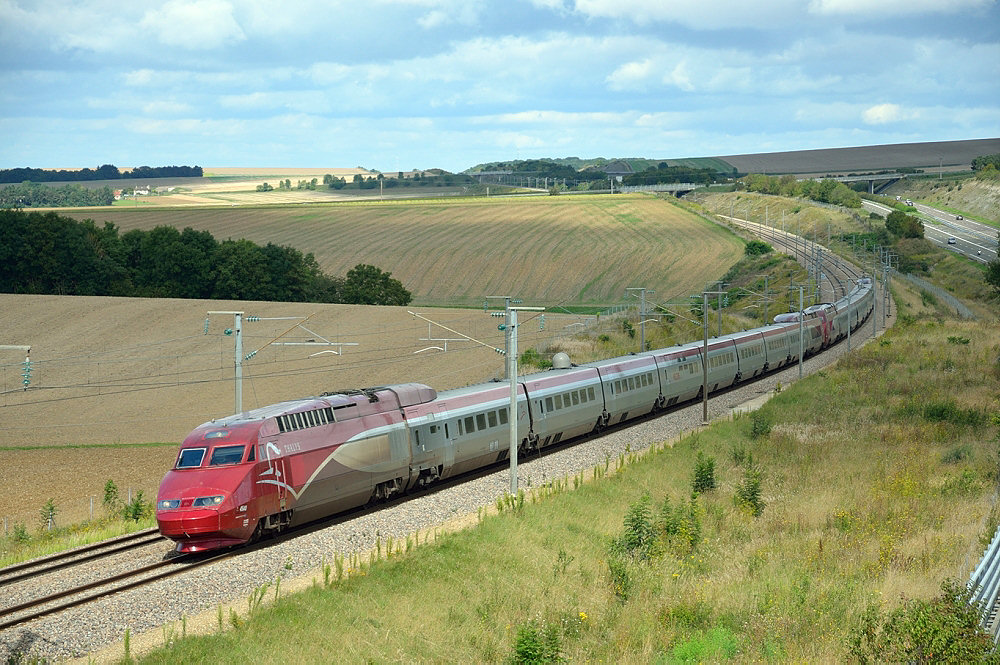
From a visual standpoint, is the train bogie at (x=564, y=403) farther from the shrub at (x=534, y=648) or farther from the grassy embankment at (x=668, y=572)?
the shrub at (x=534, y=648)

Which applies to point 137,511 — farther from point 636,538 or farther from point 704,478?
point 704,478

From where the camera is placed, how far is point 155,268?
116625 millimetres

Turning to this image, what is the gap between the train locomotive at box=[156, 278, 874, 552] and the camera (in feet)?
81.0

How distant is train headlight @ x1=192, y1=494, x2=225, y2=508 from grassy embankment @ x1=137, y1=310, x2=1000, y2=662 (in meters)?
3.39

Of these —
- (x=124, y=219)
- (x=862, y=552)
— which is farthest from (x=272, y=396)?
(x=124, y=219)

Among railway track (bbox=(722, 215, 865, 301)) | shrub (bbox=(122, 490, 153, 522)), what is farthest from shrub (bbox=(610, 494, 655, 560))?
railway track (bbox=(722, 215, 865, 301))

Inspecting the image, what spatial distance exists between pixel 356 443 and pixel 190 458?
5177 millimetres

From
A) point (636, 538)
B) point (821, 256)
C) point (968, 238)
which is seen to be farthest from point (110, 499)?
point (968, 238)

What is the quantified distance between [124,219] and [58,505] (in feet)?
434

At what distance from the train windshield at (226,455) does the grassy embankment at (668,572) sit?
12.8 feet

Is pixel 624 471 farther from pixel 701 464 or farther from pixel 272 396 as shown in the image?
pixel 272 396

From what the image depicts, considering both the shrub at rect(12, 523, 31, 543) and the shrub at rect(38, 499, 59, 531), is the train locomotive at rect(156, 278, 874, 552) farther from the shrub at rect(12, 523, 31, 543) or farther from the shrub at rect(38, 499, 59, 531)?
the shrub at rect(38, 499, 59, 531)

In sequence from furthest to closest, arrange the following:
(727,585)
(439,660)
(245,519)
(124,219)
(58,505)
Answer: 1. (124,219)
2. (58,505)
3. (245,519)
4. (727,585)
5. (439,660)

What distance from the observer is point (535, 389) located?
39781 millimetres
